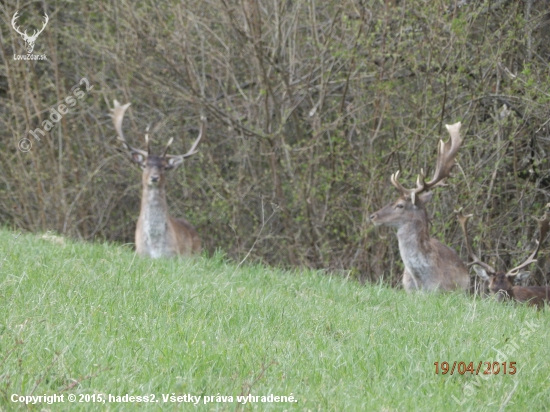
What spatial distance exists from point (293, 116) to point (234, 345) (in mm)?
8862

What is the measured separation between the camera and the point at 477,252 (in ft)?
40.1

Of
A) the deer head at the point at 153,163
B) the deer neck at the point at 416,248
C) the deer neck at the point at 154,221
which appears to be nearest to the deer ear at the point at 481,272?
the deer neck at the point at 416,248

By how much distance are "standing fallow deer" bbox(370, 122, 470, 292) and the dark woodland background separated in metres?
0.54

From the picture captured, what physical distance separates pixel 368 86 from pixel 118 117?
11.2 feet

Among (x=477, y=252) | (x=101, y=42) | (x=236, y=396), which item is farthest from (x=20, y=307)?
(x=101, y=42)

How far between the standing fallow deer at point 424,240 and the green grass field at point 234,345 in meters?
2.98

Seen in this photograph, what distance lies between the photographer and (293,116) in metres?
13.6

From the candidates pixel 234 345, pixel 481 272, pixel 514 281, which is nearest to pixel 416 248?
pixel 481 272

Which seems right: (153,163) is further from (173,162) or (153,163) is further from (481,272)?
(481,272)

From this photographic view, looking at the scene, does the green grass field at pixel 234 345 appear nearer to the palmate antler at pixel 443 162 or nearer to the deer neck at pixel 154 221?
the palmate antler at pixel 443 162

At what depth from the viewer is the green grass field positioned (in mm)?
4156
